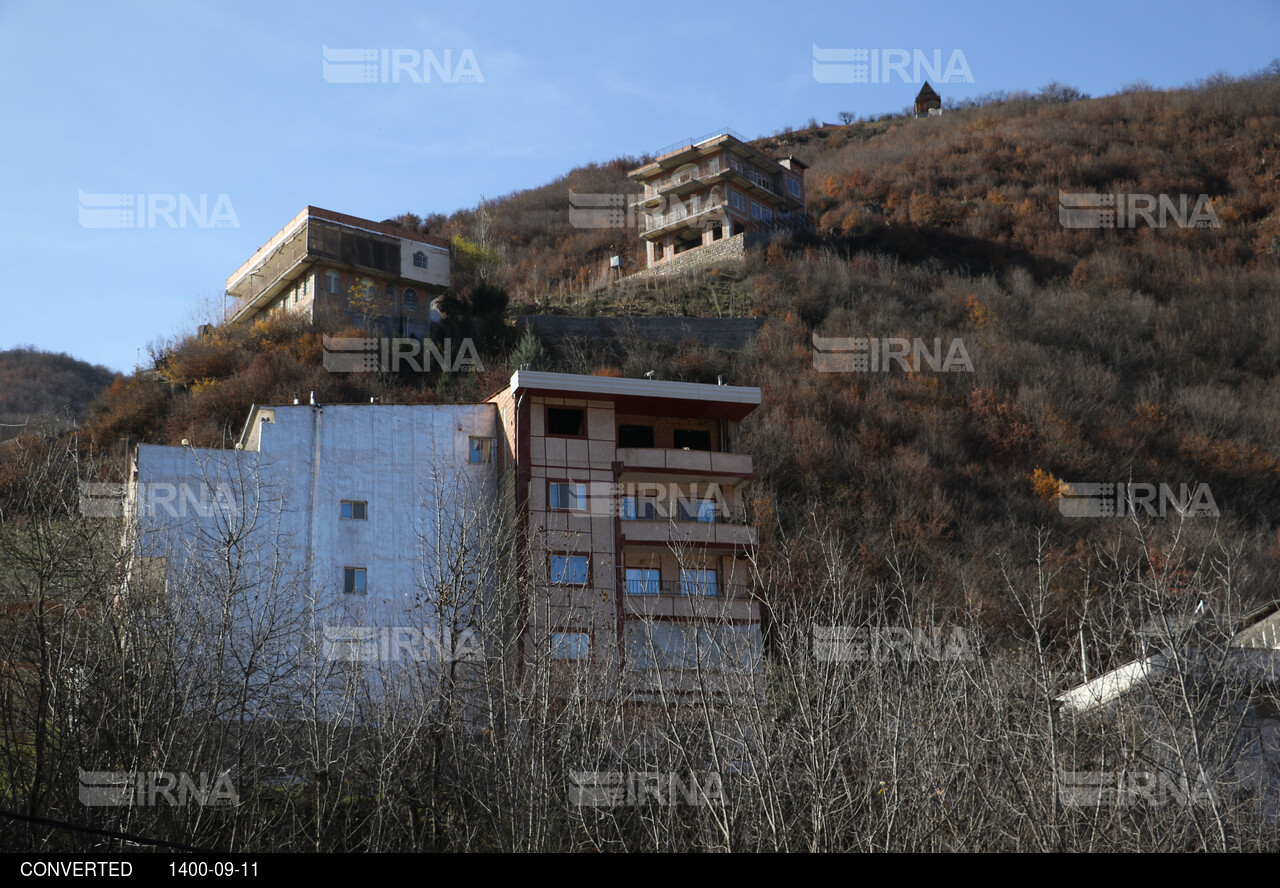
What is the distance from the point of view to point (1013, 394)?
169 feet

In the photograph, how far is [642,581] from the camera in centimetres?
2966

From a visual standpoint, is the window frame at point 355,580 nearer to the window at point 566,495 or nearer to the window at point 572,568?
the window at point 572,568

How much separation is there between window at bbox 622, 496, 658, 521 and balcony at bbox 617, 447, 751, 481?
2.56 feet

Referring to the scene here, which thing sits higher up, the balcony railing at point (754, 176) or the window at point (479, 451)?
the balcony railing at point (754, 176)

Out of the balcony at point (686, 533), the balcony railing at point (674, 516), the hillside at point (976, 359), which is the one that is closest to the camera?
the balcony at point (686, 533)

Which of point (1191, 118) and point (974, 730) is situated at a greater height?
point (1191, 118)

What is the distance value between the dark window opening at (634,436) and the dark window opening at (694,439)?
941 mm

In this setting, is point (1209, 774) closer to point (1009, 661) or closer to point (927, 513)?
point (1009, 661)

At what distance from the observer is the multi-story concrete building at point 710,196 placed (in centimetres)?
6525

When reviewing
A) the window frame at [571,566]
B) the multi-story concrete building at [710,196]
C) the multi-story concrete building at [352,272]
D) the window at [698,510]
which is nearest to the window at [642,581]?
the window frame at [571,566]

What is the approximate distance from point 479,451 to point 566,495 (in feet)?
10.6

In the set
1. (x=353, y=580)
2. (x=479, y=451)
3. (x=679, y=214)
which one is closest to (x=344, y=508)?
(x=353, y=580)

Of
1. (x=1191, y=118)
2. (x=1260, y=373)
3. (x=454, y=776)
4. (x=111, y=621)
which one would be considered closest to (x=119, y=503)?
(x=111, y=621)
